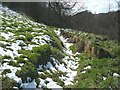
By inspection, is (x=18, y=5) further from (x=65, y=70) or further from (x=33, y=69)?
(x=33, y=69)

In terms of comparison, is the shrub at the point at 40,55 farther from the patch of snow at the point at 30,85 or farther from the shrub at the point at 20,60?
the patch of snow at the point at 30,85

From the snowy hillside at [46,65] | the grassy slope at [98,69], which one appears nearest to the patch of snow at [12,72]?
the snowy hillside at [46,65]

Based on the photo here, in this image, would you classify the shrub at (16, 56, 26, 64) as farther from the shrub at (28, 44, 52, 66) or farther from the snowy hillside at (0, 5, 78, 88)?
the shrub at (28, 44, 52, 66)

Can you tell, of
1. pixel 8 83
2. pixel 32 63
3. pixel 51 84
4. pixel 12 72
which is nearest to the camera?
pixel 8 83

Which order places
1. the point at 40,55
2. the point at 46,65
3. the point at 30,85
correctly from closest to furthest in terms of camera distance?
the point at 30,85
the point at 40,55
the point at 46,65

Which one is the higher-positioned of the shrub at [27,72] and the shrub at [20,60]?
the shrub at [20,60]

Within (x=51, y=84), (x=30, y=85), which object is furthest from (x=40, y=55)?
(x=30, y=85)

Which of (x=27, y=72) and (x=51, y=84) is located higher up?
(x=27, y=72)

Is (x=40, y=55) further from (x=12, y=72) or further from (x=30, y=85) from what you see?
(x=30, y=85)

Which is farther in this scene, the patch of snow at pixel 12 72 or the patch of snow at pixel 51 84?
the patch of snow at pixel 51 84

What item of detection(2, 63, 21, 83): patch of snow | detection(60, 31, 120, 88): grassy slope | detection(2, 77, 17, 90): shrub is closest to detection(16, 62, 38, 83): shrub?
detection(2, 63, 21, 83): patch of snow

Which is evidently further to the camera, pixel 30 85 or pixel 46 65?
pixel 46 65

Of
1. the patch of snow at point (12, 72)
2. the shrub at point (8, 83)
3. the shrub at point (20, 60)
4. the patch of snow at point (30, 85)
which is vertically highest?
the shrub at point (20, 60)

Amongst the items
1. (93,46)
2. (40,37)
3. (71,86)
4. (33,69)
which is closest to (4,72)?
(33,69)
